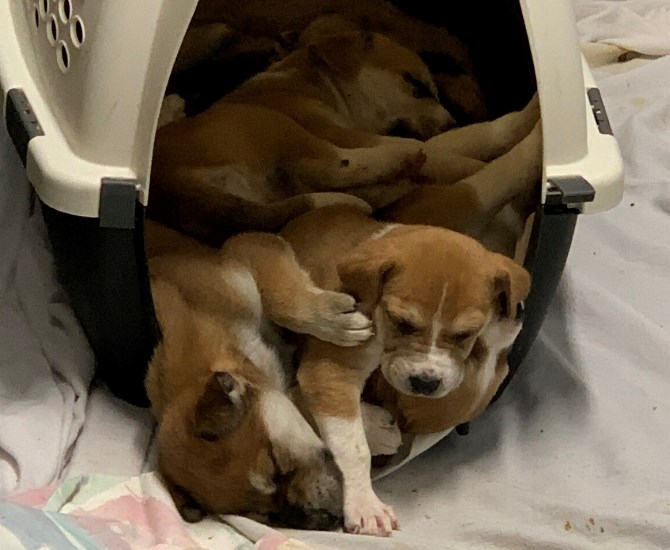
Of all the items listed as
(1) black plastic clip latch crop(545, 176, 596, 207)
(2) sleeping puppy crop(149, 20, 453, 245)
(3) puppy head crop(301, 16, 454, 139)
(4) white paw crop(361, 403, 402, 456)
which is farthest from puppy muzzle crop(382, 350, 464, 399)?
(3) puppy head crop(301, 16, 454, 139)

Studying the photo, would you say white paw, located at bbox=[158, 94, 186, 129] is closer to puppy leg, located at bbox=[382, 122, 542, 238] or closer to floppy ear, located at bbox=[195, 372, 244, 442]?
puppy leg, located at bbox=[382, 122, 542, 238]

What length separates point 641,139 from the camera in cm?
192

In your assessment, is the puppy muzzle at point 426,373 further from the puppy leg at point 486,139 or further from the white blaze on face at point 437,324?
the puppy leg at point 486,139

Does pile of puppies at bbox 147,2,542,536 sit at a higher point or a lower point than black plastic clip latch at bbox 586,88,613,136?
lower

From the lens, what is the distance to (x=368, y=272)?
1195mm

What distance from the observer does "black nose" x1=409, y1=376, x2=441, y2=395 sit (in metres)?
1.17

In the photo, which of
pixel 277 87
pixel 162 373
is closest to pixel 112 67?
pixel 162 373

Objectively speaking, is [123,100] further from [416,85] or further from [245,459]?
[416,85]

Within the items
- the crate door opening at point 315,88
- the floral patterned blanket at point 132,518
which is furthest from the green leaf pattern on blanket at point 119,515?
the crate door opening at point 315,88

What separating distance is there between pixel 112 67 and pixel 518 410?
2.53 ft

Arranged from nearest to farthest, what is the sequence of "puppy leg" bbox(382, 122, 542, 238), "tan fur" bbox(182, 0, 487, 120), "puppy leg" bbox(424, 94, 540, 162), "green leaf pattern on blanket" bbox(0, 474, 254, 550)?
"green leaf pattern on blanket" bbox(0, 474, 254, 550) < "puppy leg" bbox(382, 122, 542, 238) < "puppy leg" bbox(424, 94, 540, 162) < "tan fur" bbox(182, 0, 487, 120)

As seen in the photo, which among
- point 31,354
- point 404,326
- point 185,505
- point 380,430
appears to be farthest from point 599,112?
point 31,354

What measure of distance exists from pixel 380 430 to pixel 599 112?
53 cm

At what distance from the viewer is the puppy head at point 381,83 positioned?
5.61 ft
